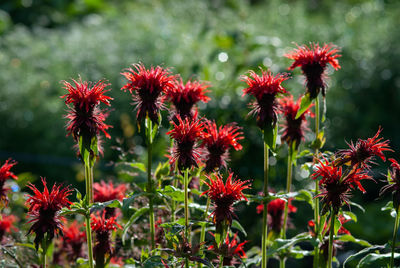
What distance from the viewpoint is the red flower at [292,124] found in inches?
76.6

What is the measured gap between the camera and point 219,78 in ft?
16.5

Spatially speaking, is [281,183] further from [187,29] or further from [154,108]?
[187,29]

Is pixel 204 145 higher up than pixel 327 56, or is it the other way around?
pixel 327 56

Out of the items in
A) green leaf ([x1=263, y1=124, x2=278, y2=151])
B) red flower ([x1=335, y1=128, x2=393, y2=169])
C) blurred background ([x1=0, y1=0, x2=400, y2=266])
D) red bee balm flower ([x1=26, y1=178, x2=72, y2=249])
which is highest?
blurred background ([x1=0, y1=0, x2=400, y2=266])

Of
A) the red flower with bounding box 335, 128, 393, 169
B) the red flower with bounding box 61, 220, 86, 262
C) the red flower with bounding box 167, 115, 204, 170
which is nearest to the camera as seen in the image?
the red flower with bounding box 335, 128, 393, 169

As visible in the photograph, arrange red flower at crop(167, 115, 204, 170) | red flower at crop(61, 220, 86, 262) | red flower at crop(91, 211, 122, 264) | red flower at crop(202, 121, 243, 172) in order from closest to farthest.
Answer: red flower at crop(167, 115, 204, 170)
red flower at crop(202, 121, 243, 172)
red flower at crop(91, 211, 122, 264)
red flower at crop(61, 220, 86, 262)

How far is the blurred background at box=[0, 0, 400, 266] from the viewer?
13.3 feet

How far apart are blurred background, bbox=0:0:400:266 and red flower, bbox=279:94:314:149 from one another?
5.40 feet

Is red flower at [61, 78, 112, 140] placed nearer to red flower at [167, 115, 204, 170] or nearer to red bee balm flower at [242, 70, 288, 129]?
red flower at [167, 115, 204, 170]

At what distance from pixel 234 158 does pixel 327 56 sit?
2.15 meters

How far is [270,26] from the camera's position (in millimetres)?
6578

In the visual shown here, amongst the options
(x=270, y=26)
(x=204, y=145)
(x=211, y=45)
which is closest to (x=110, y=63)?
(x=211, y=45)

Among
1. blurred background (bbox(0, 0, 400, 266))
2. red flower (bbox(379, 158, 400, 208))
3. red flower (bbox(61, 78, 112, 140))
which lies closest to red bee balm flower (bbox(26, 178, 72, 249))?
red flower (bbox(61, 78, 112, 140))

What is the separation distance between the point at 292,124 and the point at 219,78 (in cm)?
310
